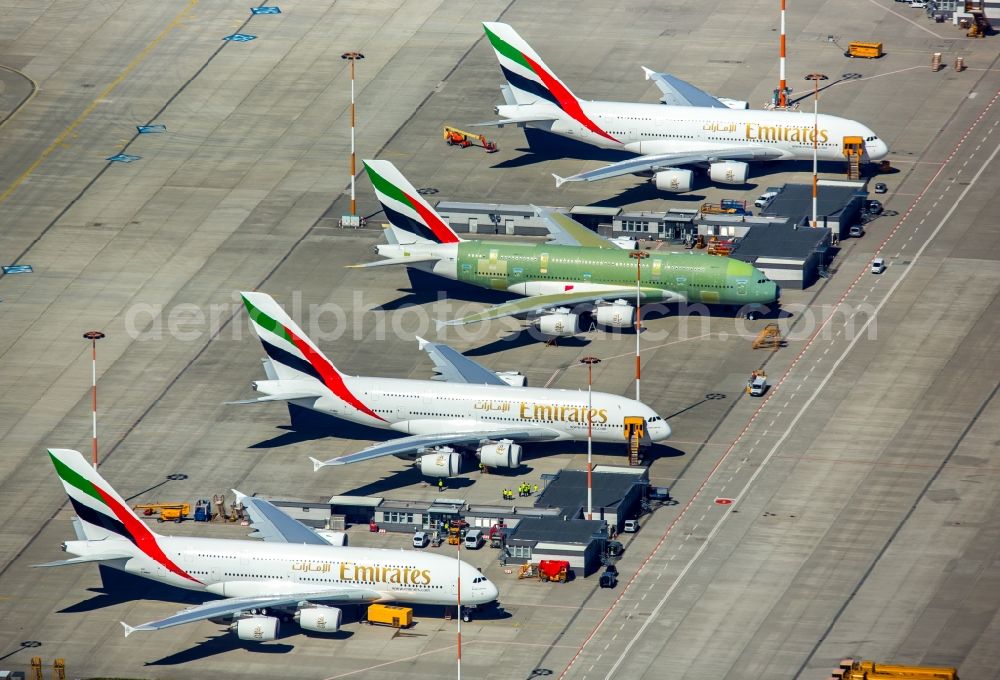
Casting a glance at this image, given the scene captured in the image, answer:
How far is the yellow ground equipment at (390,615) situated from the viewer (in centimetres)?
16950

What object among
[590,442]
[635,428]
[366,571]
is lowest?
[366,571]

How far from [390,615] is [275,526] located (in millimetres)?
10504

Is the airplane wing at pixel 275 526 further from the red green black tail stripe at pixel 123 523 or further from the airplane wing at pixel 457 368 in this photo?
the airplane wing at pixel 457 368

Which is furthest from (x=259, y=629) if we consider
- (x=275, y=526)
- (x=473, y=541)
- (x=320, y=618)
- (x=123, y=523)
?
(x=473, y=541)

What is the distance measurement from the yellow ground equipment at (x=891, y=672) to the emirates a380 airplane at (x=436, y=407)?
97.6 ft

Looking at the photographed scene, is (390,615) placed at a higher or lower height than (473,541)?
lower

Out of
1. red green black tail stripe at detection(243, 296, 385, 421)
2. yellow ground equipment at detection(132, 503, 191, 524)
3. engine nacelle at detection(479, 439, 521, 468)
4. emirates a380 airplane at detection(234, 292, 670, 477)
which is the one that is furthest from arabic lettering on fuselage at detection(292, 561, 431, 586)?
red green black tail stripe at detection(243, 296, 385, 421)

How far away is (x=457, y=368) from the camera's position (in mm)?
193000

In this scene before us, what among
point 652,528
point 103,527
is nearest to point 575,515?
point 652,528

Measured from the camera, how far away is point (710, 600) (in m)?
172

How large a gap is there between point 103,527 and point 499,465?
28162 mm

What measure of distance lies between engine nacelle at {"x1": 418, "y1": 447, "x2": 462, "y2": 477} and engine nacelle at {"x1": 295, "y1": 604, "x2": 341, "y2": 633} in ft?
60.1

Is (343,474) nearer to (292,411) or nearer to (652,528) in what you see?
(292,411)

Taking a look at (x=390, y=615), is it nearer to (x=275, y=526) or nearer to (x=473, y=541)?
(x=473, y=541)
